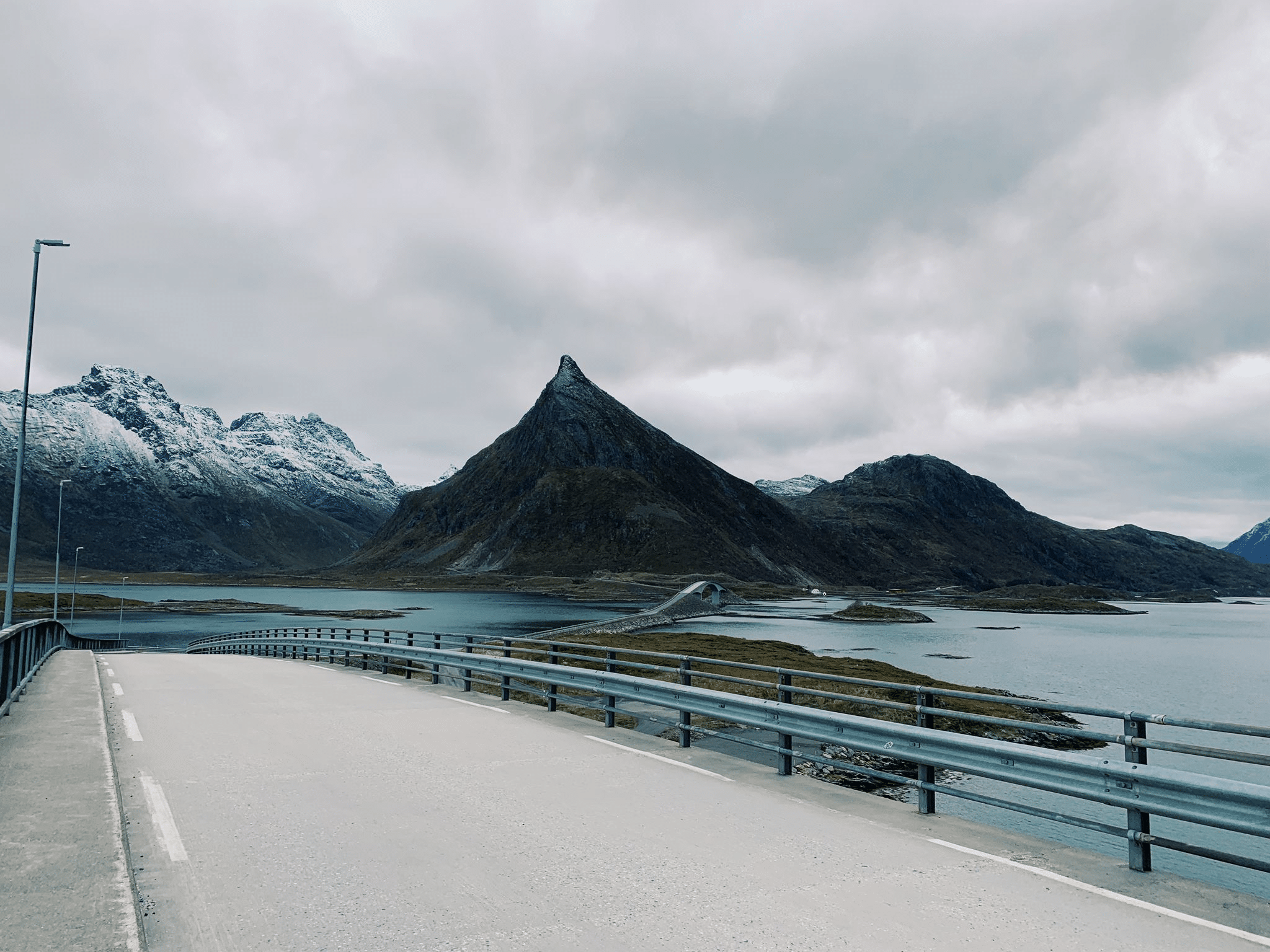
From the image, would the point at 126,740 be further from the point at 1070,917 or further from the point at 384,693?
the point at 1070,917

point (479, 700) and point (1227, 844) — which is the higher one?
point (479, 700)

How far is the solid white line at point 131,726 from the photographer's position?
1265 centimetres

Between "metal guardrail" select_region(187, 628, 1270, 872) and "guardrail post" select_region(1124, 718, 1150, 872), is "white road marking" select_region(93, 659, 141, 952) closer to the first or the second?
"metal guardrail" select_region(187, 628, 1270, 872)

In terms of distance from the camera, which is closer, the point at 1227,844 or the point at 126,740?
the point at 126,740

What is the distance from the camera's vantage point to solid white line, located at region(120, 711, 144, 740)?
1265 centimetres

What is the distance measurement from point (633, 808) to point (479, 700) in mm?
9804

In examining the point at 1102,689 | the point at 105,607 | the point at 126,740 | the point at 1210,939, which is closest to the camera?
the point at 1210,939

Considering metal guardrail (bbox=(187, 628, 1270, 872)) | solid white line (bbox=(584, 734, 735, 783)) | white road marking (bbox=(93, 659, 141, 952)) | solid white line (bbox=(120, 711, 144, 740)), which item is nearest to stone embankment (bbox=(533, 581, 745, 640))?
solid white line (bbox=(120, 711, 144, 740))

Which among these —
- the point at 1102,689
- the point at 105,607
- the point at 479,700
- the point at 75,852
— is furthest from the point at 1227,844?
the point at 105,607

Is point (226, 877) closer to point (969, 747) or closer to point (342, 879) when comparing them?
point (342, 879)

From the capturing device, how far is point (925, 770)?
29.4ft

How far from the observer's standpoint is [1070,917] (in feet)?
19.5

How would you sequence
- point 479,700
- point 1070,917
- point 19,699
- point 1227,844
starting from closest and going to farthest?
point 1070,917 → point 19,699 → point 479,700 → point 1227,844

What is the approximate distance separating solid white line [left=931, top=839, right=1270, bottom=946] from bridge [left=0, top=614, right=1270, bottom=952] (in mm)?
27
